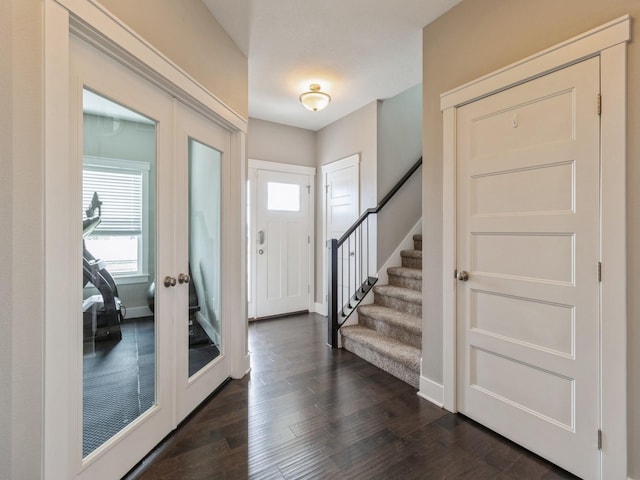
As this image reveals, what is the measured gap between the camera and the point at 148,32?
1.46 meters

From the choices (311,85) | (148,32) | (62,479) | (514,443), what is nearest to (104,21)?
(148,32)

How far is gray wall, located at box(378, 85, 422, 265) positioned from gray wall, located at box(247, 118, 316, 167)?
1.31 meters

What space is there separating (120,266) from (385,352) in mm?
2072

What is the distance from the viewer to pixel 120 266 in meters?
1.51

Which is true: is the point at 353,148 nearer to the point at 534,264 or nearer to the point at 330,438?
the point at 534,264

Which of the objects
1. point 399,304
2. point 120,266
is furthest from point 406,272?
point 120,266

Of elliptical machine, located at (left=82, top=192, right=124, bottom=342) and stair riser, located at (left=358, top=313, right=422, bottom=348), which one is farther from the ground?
elliptical machine, located at (left=82, top=192, right=124, bottom=342)

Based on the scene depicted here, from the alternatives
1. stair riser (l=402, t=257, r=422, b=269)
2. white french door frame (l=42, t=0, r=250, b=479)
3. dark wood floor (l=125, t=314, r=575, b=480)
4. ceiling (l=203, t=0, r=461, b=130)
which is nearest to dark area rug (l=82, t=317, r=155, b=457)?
white french door frame (l=42, t=0, r=250, b=479)

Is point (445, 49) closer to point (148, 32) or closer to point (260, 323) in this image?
point (148, 32)

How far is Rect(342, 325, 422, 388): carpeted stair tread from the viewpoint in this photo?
7.77 ft

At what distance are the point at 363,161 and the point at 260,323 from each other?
248 cm

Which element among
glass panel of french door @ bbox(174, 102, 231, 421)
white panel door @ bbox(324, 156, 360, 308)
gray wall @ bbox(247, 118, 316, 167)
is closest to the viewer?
glass panel of french door @ bbox(174, 102, 231, 421)
